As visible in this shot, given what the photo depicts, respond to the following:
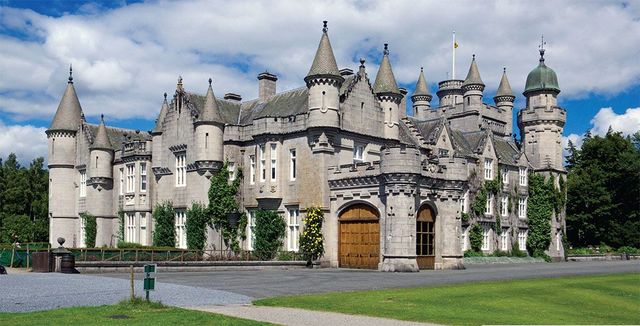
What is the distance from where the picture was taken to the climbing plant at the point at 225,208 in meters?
42.4

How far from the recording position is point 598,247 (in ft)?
214

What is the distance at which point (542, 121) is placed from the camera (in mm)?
60031

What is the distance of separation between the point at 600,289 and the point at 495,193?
29.2m

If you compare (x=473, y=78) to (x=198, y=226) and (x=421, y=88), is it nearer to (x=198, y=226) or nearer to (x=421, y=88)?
(x=421, y=88)

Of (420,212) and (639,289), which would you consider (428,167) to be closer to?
(420,212)

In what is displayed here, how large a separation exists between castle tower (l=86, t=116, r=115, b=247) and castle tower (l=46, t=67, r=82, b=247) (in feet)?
13.1

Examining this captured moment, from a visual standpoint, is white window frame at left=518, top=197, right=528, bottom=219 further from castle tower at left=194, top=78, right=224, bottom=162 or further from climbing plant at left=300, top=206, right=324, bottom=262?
castle tower at left=194, top=78, right=224, bottom=162

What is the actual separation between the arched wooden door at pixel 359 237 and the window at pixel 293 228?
2826 mm

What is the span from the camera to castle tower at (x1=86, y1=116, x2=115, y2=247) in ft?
170

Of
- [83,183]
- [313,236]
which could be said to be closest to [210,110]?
[313,236]

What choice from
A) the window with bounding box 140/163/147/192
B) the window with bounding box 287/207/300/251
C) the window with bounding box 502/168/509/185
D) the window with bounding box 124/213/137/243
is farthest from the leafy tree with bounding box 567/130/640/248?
the window with bounding box 124/213/137/243

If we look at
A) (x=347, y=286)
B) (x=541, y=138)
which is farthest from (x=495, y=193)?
(x=347, y=286)

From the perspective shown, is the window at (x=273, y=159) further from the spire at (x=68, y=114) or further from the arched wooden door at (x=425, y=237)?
the spire at (x=68, y=114)

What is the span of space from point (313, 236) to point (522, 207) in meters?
25.0
